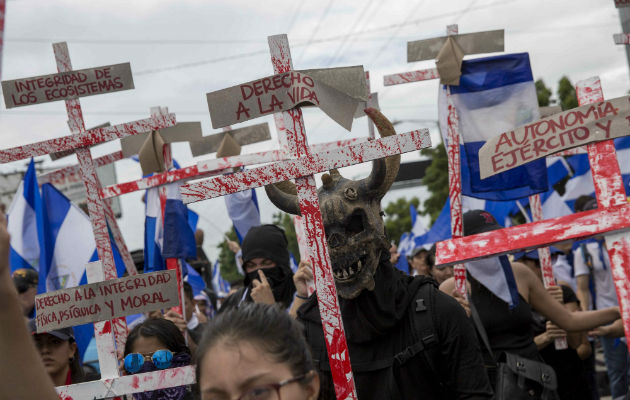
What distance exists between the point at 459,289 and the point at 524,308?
0.47m

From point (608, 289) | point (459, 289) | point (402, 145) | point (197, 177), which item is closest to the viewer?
point (402, 145)

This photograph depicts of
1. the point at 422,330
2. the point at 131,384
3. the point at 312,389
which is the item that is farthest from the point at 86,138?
the point at 312,389

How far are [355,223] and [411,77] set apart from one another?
5.90 feet

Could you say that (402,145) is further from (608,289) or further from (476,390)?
(608,289)

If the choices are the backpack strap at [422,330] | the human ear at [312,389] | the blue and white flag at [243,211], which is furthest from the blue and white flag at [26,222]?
the human ear at [312,389]

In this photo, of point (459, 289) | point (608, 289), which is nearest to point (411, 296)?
point (459, 289)

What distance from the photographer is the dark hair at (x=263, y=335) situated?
213 cm

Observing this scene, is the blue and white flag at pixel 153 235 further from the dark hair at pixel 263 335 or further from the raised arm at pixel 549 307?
the dark hair at pixel 263 335

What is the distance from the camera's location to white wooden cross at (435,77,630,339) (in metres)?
3.21

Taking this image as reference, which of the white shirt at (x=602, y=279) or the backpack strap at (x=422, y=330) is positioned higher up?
the backpack strap at (x=422, y=330)

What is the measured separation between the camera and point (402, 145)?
10.2ft

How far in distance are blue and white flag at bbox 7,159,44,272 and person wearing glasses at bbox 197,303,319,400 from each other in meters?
4.36

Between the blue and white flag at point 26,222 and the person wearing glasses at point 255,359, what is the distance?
14.3 ft

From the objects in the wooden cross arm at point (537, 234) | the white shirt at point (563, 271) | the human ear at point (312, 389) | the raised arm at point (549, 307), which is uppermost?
the wooden cross arm at point (537, 234)
